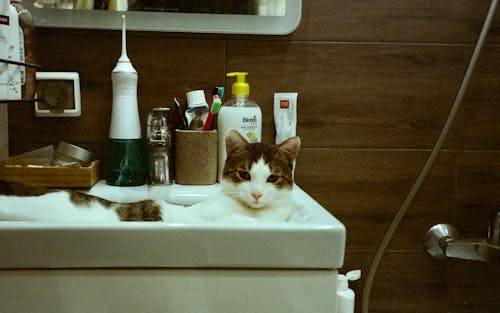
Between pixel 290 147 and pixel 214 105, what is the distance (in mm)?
234

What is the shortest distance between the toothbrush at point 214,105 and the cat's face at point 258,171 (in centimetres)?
17

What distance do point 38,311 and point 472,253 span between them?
0.87 m

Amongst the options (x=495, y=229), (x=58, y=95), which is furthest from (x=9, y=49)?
(x=495, y=229)

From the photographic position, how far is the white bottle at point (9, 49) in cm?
74

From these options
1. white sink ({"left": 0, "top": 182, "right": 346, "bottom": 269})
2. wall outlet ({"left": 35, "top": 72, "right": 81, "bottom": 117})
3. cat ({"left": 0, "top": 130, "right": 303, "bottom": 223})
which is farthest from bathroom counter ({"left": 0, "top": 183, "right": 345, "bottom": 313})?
wall outlet ({"left": 35, "top": 72, "right": 81, "bottom": 117})

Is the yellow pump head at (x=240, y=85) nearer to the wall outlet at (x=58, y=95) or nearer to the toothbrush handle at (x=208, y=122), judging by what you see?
Result: the toothbrush handle at (x=208, y=122)

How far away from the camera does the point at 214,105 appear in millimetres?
927

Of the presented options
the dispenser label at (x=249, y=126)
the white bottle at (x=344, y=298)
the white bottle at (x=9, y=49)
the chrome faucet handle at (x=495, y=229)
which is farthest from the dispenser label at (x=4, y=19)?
the chrome faucet handle at (x=495, y=229)

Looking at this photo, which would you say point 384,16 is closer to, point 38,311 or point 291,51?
point 291,51

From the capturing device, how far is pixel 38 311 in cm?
56

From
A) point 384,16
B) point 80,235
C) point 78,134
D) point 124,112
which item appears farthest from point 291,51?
point 80,235

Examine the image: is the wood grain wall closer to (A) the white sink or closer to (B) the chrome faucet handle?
(B) the chrome faucet handle

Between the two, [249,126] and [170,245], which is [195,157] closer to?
[249,126]

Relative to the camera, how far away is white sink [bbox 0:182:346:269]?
0.54 metres
